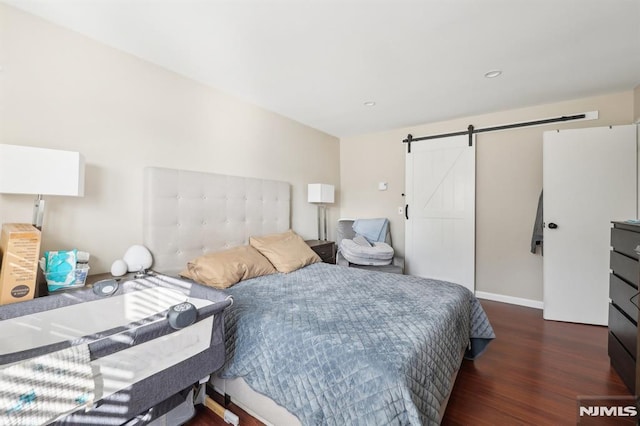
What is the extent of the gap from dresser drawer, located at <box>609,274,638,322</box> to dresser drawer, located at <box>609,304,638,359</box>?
0.05 metres

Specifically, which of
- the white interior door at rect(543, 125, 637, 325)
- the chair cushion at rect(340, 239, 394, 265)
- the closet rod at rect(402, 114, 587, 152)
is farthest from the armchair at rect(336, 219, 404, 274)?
the white interior door at rect(543, 125, 637, 325)

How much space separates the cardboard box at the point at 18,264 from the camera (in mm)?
1344

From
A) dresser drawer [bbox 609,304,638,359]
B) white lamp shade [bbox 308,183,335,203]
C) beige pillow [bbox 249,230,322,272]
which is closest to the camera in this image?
dresser drawer [bbox 609,304,638,359]

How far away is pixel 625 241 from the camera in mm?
1828

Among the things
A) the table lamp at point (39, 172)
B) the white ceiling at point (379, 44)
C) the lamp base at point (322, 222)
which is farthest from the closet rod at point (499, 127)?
the table lamp at point (39, 172)

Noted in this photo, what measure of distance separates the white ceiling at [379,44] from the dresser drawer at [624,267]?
1522 mm

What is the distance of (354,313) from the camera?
1.60 m

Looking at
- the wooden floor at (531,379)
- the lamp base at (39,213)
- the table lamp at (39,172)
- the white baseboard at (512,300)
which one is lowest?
the wooden floor at (531,379)

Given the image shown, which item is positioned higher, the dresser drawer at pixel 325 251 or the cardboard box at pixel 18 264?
the cardboard box at pixel 18 264

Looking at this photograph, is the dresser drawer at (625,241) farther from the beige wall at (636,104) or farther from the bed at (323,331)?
the beige wall at (636,104)

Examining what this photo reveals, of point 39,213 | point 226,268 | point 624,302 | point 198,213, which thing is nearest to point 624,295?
point 624,302

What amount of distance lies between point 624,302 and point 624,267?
229 mm

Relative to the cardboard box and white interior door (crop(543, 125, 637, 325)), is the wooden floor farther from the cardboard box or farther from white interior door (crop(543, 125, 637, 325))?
the cardboard box

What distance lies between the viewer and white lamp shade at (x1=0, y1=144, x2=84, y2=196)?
1.39 metres
